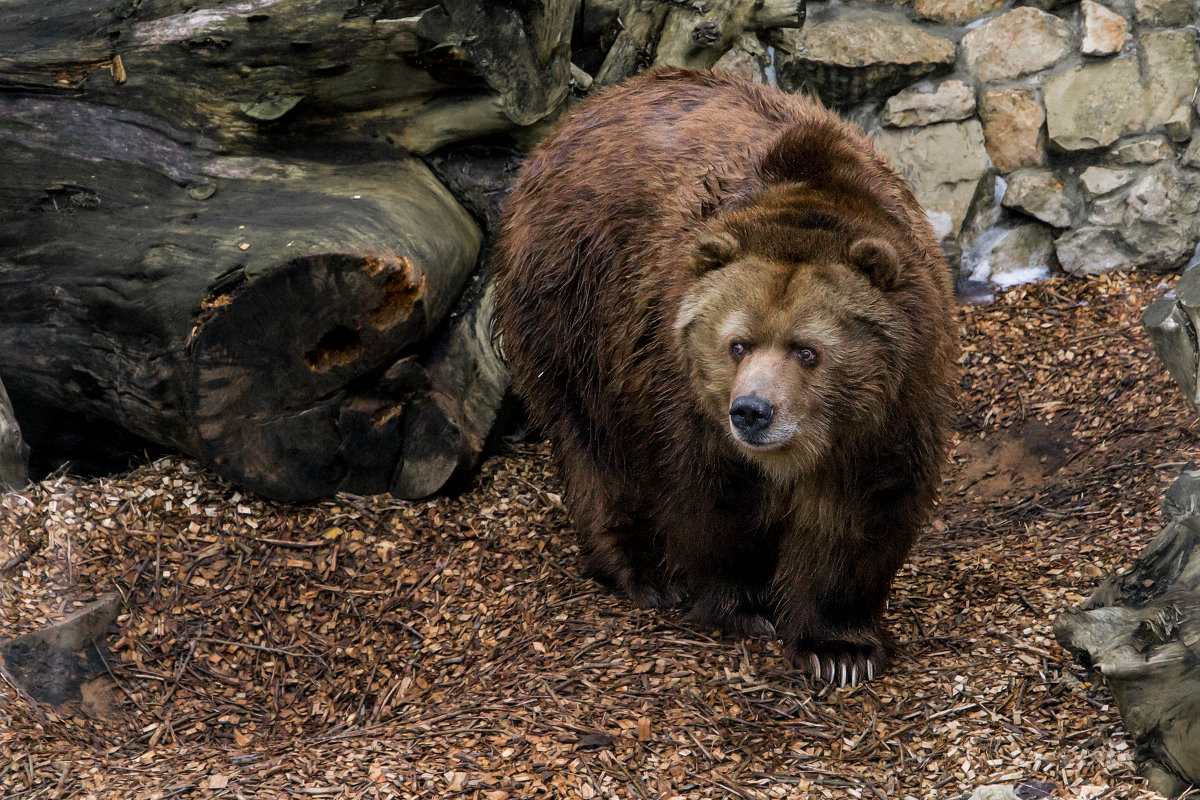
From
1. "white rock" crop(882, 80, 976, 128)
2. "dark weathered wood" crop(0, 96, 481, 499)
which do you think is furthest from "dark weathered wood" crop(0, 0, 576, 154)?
"white rock" crop(882, 80, 976, 128)

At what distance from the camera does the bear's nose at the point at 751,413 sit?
11.3ft

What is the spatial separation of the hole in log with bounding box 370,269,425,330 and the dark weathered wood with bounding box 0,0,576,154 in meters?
0.86

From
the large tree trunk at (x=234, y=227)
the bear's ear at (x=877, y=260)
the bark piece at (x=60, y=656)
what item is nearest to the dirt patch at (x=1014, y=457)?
the bear's ear at (x=877, y=260)

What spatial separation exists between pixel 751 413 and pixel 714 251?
597 millimetres

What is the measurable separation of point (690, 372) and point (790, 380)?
47 centimetres

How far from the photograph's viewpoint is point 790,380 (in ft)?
11.5

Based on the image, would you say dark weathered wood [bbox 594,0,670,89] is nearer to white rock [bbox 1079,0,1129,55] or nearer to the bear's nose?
white rock [bbox 1079,0,1129,55]

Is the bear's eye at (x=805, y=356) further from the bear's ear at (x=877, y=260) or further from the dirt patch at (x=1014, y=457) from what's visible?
the dirt patch at (x=1014, y=457)

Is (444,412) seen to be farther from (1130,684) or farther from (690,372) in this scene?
(1130,684)

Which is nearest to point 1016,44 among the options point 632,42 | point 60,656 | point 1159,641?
point 632,42

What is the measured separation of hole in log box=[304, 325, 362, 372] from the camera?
15.4 ft

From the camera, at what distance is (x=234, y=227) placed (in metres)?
4.62

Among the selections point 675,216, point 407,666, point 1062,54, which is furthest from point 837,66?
point 407,666

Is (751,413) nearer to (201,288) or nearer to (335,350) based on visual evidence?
(335,350)
